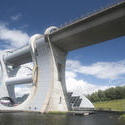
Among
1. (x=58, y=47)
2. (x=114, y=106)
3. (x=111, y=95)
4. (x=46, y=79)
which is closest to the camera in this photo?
(x=46, y=79)

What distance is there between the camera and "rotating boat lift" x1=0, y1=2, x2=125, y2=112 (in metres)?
39.4

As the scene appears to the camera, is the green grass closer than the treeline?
Yes

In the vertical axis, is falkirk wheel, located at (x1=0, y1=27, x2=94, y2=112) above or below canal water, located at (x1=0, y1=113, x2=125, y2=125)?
above

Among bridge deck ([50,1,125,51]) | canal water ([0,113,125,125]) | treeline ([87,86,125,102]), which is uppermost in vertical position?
bridge deck ([50,1,125,51])

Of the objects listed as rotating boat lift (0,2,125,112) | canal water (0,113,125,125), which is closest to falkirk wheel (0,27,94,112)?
rotating boat lift (0,2,125,112)

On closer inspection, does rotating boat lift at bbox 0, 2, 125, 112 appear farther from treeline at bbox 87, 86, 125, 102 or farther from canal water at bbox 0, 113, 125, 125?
treeline at bbox 87, 86, 125, 102

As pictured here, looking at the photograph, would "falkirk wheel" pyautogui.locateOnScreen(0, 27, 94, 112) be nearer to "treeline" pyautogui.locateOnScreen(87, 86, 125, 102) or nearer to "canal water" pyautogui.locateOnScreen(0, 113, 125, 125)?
"canal water" pyautogui.locateOnScreen(0, 113, 125, 125)

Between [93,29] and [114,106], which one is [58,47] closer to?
[93,29]

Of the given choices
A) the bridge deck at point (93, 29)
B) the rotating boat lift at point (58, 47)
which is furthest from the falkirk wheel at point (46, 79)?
the bridge deck at point (93, 29)

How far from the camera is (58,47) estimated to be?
5206 centimetres

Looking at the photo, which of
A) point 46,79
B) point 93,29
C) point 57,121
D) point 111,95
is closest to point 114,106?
point 111,95

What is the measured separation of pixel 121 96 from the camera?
108125mm

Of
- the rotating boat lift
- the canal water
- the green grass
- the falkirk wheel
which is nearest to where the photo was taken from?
the canal water

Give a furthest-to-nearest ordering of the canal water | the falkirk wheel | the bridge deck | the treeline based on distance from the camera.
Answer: the treeline → the falkirk wheel → the bridge deck → the canal water
